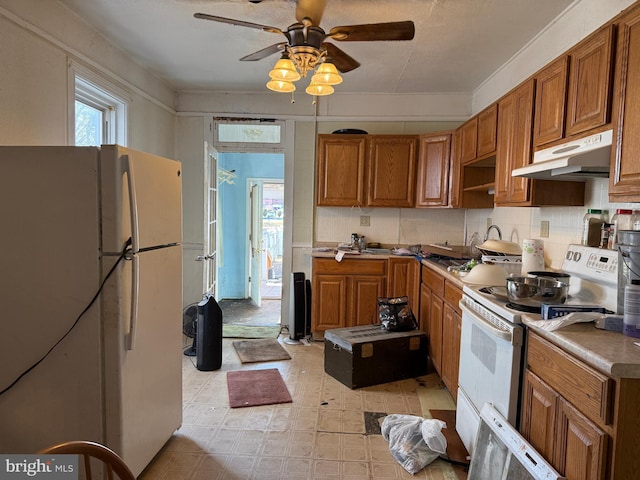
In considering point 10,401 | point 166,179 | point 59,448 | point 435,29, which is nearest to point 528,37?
point 435,29

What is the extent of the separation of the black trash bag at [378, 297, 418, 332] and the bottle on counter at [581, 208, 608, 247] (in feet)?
5.04

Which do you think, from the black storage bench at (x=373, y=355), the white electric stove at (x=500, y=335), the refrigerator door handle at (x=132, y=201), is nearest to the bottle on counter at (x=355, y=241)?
the black storage bench at (x=373, y=355)

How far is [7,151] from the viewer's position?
5.57 feet

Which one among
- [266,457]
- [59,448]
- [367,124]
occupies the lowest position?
[266,457]

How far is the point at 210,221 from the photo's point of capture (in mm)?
4379

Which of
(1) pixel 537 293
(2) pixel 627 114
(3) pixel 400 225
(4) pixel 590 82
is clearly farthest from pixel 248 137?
(2) pixel 627 114

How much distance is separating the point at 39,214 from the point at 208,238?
2641 millimetres

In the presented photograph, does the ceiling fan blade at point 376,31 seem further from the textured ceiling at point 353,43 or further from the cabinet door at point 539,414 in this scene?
the cabinet door at point 539,414

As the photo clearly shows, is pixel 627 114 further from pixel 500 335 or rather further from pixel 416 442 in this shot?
pixel 416 442

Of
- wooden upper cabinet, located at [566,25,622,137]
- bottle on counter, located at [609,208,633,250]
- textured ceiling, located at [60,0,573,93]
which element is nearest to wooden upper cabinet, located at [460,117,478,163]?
textured ceiling, located at [60,0,573,93]

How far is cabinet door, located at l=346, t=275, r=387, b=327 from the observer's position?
396cm

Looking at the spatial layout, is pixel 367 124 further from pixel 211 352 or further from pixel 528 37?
pixel 211 352

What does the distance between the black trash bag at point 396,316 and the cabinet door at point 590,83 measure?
1.86 meters

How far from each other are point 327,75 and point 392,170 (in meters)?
2.01
